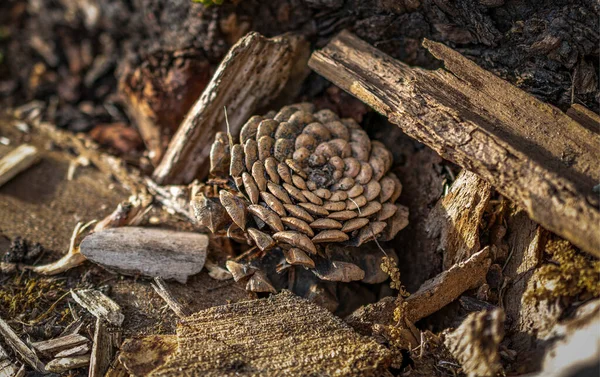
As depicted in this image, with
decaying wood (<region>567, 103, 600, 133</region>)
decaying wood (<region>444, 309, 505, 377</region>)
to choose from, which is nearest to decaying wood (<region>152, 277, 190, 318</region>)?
decaying wood (<region>444, 309, 505, 377</region>)

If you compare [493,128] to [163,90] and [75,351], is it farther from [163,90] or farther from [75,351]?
[75,351]

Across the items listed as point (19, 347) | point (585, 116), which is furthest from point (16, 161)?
point (585, 116)

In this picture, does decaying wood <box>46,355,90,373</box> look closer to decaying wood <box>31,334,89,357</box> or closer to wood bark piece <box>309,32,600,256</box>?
decaying wood <box>31,334,89,357</box>

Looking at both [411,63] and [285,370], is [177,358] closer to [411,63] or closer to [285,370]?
[285,370]

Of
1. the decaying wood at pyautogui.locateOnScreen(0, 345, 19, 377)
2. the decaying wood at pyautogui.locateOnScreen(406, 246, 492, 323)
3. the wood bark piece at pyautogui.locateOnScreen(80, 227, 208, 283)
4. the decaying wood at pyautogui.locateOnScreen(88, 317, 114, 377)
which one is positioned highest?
the decaying wood at pyautogui.locateOnScreen(406, 246, 492, 323)

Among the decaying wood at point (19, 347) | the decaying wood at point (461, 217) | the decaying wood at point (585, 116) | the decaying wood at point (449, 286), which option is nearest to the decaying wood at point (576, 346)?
the decaying wood at point (449, 286)
